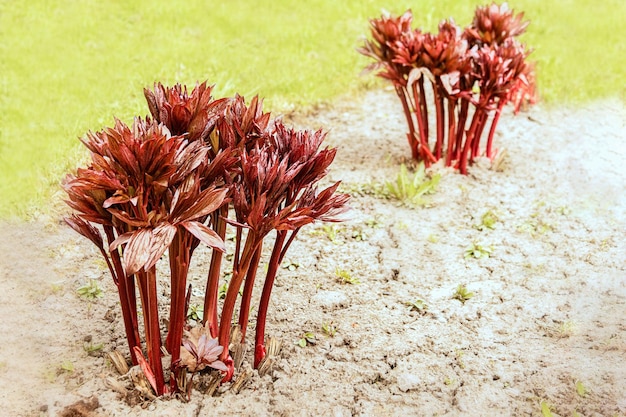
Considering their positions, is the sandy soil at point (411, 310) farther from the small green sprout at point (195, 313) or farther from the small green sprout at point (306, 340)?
the small green sprout at point (195, 313)

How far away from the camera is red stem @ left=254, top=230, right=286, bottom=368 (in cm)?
276

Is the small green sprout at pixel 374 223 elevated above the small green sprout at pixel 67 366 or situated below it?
above

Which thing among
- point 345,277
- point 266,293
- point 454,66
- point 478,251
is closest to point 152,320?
point 266,293

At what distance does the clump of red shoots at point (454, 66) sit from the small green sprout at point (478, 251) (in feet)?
2.68

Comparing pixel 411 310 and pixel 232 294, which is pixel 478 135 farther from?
pixel 232 294

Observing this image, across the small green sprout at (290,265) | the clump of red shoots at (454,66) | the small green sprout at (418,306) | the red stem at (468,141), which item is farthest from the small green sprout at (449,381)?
the red stem at (468,141)

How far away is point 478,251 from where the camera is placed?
4109mm

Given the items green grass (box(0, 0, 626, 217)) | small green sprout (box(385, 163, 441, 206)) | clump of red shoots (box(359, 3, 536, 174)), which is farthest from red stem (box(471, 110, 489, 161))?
green grass (box(0, 0, 626, 217))

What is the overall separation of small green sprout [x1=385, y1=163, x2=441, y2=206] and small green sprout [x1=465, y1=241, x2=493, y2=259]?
511 millimetres

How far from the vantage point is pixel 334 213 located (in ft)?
8.87

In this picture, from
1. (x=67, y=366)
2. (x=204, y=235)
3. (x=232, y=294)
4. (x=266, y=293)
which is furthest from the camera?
(x=67, y=366)

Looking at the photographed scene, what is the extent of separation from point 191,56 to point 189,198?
407cm

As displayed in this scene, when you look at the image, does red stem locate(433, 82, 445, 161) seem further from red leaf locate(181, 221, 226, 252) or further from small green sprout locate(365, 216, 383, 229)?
red leaf locate(181, 221, 226, 252)

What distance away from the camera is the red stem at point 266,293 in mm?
2760
